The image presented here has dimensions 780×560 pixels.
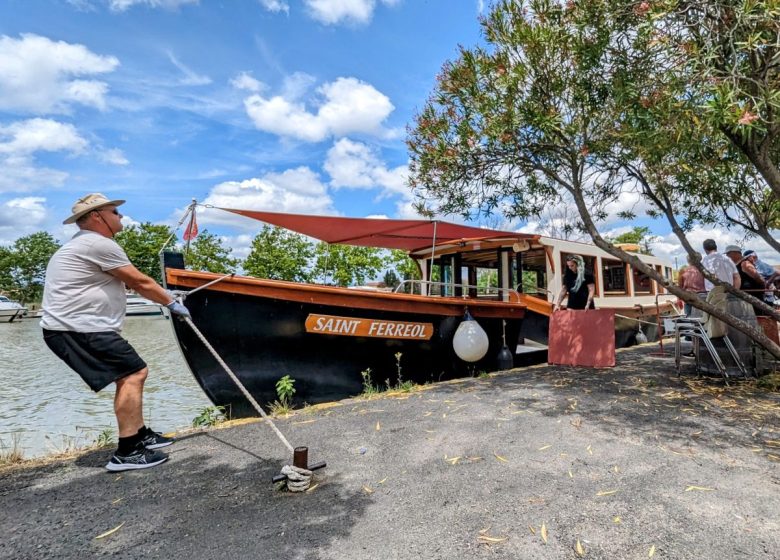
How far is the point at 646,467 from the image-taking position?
9.64 feet

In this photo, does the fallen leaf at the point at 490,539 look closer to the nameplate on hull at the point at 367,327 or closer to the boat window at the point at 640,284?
the nameplate on hull at the point at 367,327

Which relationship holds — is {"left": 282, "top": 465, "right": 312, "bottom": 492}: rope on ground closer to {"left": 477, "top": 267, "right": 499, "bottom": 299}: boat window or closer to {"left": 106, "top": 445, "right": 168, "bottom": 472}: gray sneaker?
{"left": 106, "top": 445, "right": 168, "bottom": 472}: gray sneaker

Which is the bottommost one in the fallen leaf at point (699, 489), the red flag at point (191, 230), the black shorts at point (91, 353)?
the fallen leaf at point (699, 489)

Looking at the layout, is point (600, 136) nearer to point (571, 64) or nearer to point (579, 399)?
point (571, 64)

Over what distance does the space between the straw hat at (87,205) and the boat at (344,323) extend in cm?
123

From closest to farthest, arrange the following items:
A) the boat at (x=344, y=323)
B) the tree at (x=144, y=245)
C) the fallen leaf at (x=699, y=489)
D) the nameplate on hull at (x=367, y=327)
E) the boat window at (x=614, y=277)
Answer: the fallen leaf at (x=699, y=489) → the boat at (x=344, y=323) → the nameplate on hull at (x=367, y=327) → the boat window at (x=614, y=277) → the tree at (x=144, y=245)

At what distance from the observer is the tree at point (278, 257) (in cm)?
2873

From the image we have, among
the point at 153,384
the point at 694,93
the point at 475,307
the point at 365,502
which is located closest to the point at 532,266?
the point at 475,307

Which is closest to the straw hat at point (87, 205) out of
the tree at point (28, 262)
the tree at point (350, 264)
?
the tree at point (350, 264)

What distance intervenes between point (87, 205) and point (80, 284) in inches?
22.7

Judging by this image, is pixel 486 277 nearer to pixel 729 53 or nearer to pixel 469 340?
pixel 469 340

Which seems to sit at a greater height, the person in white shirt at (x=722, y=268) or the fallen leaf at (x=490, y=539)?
the person in white shirt at (x=722, y=268)

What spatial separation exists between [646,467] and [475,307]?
3.76 m

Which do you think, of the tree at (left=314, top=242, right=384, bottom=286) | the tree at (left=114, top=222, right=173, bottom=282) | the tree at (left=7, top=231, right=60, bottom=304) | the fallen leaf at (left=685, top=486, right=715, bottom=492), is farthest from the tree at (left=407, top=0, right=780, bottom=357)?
the tree at (left=7, top=231, right=60, bottom=304)
